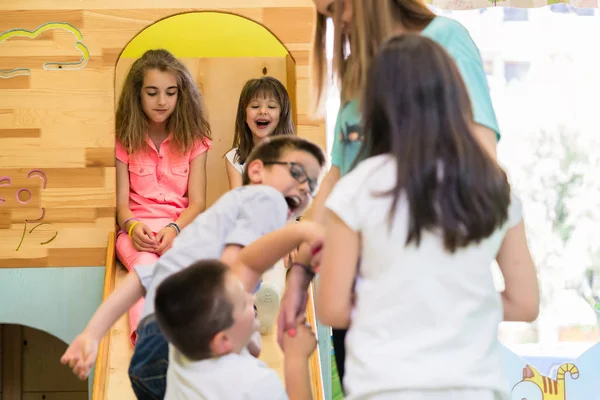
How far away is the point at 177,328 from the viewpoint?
4.94ft

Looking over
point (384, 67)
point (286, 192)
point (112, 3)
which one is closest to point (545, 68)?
point (112, 3)

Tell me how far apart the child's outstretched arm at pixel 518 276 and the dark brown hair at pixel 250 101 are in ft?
7.01

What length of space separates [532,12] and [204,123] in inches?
62.7

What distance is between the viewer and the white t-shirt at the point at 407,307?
1.24 m

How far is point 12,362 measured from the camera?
4.48 m

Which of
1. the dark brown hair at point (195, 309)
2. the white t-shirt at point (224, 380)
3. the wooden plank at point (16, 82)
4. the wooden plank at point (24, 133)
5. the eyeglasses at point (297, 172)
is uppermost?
the wooden plank at point (16, 82)

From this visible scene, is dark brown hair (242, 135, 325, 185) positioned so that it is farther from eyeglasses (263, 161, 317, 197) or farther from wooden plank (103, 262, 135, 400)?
wooden plank (103, 262, 135, 400)

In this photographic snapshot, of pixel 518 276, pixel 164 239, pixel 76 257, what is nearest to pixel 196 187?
pixel 164 239

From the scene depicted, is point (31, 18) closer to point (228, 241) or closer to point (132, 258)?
point (132, 258)

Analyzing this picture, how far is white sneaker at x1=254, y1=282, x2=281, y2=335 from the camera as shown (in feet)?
9.78

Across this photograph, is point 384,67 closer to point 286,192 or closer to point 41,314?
point 286,192

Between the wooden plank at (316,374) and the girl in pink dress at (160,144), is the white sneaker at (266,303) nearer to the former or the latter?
the wooden plank at (316,374)

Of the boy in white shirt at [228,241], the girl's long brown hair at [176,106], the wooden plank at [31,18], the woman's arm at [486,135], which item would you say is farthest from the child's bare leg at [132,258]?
the woman's arm at [486,135]

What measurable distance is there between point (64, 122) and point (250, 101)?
763mm
